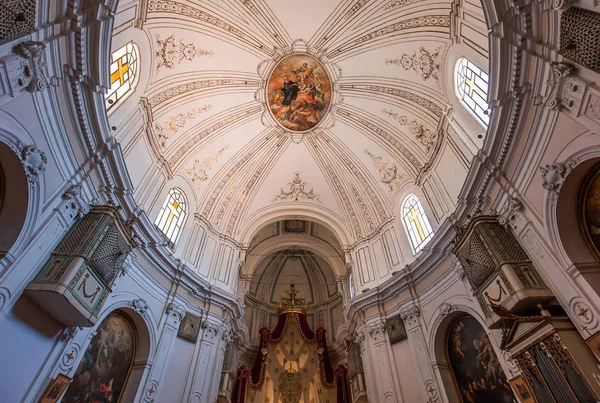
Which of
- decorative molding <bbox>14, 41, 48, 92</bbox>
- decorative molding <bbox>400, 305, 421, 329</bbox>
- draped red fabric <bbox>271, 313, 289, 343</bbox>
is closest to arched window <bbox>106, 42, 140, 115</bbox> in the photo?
decorative molding <bbox>14, 41, 48, 92</bbox>

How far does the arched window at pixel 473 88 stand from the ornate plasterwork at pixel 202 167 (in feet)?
33.2

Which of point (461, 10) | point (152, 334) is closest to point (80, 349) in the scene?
point (152, 334)

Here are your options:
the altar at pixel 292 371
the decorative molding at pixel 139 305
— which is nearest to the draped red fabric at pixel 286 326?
the altar at pixel 292 371

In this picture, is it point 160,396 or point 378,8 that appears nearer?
point 160,396

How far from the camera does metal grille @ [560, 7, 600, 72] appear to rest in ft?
17.4

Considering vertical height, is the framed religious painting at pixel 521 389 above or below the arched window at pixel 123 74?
below

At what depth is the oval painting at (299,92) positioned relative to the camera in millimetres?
14445

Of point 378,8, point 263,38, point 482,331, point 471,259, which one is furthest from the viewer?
point 263,38

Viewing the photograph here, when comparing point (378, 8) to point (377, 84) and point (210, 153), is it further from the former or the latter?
point (210, 153)

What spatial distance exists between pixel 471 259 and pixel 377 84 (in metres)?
8.87

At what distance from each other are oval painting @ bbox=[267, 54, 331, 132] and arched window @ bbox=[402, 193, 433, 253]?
5840 millimetres

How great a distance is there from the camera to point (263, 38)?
13.4 meters

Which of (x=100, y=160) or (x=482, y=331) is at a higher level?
(x=100, y=160)

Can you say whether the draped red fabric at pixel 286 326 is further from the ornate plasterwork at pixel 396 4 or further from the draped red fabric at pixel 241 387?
the ornate plasterwork at pixel 396 4
